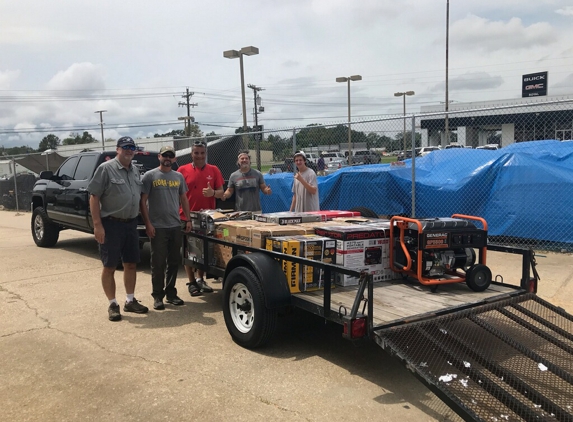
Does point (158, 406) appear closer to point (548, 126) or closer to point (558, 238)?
point (558, 238)

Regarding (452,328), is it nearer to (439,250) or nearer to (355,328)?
(355,328)

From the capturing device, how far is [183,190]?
228 inches

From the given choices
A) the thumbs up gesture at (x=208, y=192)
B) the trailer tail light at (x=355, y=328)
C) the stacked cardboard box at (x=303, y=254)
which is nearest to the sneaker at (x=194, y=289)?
the thumbs up gesture at (x=208, y=192)

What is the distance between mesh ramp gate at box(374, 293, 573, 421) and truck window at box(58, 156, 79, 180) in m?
7.57

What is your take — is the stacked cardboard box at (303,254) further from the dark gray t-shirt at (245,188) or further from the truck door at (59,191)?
the truck door at (59,191)

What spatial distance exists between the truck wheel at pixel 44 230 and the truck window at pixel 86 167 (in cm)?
180

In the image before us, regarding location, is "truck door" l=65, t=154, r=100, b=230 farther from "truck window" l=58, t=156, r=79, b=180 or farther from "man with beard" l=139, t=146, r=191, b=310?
"man with beard" l=139, t=146, r=191, b=310

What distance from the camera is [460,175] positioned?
8891 mm

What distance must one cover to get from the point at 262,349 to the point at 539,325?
2.38m

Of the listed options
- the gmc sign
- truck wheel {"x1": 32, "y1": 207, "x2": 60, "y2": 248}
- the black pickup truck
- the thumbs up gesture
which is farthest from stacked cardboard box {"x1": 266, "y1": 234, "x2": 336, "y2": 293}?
the gmc sign

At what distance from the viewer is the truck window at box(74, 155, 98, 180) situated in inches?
332

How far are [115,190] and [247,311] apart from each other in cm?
204

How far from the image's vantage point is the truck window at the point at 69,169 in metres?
9.09

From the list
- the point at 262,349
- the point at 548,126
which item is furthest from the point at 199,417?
the point at 548,126
